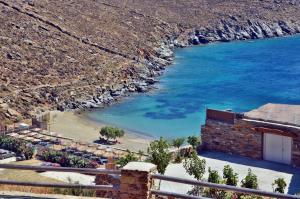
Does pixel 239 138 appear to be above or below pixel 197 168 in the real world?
above

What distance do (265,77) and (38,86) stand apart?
112 feet

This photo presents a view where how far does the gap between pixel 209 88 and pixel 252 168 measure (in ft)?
153

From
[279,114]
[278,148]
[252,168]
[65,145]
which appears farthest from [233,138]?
[65,145]

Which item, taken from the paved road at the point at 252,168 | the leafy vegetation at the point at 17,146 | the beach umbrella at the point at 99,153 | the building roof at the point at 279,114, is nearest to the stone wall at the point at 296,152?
the paved road at the point at 252,168

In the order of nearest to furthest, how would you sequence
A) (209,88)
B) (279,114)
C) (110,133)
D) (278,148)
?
(278,148) → (279,114) → (110,133) → (209,88)

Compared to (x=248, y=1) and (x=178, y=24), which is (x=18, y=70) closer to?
(x=178, y=24)

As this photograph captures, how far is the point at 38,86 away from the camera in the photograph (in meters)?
61.3

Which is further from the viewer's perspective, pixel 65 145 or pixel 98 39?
pixel 98 39

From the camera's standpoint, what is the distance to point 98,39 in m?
83.0

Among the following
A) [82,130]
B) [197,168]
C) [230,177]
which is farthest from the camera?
[82,130]

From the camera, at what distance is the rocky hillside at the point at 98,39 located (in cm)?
6125

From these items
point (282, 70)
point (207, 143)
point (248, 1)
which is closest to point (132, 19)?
point (282, 70)

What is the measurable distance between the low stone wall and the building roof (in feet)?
2.29

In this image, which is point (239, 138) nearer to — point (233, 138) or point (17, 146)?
point (233, 138)
